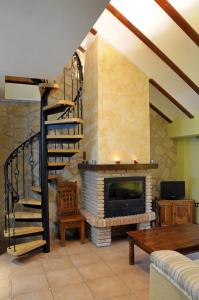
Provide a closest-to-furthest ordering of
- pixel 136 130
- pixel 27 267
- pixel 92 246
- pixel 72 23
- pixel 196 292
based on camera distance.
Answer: pixel 196 292
pixel 72 23
pixel 27 267
pixel 92 246
pixel 136 130

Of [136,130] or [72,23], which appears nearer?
[72,23]

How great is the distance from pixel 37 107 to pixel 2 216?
223cm

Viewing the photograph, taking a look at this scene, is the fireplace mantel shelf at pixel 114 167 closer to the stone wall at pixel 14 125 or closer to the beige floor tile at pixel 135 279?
the stone wall at pixel 14 125

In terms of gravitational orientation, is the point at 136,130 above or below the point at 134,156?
above

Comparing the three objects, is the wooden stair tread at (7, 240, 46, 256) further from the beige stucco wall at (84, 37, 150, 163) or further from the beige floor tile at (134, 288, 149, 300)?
the beige floor tile at (134, 288, 149, 300)

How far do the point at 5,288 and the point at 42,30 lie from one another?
296cm

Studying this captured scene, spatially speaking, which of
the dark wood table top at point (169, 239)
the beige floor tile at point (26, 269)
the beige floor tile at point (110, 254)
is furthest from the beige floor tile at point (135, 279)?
the beige floor tile at point (26, 269)

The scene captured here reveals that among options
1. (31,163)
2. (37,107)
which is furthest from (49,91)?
(31,163)

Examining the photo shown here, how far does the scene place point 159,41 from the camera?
3945mm

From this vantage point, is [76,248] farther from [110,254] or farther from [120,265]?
[120,265]

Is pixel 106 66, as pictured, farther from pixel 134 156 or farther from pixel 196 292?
pixel 196 292

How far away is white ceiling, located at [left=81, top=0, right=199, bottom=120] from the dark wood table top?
2530 mm

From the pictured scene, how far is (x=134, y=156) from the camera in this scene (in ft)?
15.5

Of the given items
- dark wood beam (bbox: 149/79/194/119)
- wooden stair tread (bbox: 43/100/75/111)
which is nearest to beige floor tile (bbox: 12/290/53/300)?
wooden stair tread (bbox: 43/100/75/111)
